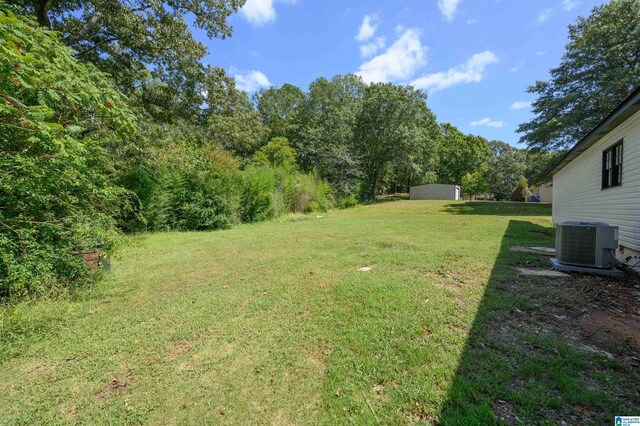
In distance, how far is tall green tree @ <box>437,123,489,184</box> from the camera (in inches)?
1261

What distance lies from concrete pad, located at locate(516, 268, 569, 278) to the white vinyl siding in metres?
1.69

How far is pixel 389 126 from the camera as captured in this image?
23.1 m

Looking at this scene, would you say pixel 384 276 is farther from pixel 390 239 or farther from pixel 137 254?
pixel 137 254

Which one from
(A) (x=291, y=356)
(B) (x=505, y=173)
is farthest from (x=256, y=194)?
(B) (x=505, y=173)

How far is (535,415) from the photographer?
5.09ft

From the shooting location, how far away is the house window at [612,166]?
5.44 metres

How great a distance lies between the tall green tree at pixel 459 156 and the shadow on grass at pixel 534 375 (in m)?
31.8

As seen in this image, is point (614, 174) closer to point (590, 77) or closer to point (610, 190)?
point (610, 190)

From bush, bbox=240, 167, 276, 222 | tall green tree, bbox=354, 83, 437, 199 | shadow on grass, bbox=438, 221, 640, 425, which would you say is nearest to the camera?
shadow on grass, bbox=438, 221, 640, 425

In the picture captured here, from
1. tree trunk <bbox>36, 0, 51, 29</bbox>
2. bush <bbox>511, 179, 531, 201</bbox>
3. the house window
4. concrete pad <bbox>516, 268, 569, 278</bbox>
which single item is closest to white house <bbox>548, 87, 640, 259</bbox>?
the house window

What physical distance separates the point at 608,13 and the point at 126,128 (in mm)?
21578

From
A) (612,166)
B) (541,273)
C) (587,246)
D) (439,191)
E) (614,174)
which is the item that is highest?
(439,191)

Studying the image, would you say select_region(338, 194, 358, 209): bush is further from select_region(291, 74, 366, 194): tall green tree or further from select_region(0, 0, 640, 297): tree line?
select_region(291, 74, 366, 194): tall green tree

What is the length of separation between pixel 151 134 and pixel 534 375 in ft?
31.8
